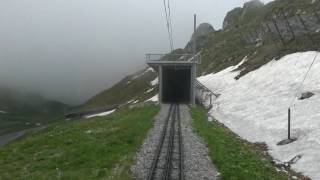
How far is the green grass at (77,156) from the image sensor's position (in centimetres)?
2298

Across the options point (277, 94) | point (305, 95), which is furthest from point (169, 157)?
point (277, 94)

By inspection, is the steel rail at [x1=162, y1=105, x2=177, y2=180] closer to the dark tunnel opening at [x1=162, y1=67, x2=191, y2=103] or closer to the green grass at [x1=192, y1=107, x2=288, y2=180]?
the green grass at [x1=192, y1=107, x2=288, y2=180]

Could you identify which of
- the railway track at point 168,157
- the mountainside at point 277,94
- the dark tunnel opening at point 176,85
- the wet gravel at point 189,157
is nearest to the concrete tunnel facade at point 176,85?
the dark tunnel opening at point 176,85

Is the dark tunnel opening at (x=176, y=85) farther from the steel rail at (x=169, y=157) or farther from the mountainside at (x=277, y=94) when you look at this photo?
the steel rail at (x=169, y=157)

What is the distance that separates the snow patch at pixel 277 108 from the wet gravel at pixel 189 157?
383cm

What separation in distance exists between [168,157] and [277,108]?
15.3 meters

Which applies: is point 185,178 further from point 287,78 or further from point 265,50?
point 265,50

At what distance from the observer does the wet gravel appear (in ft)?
76.2

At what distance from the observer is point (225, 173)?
23312mm

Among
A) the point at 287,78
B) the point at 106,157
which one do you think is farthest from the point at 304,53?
the point at 106,157

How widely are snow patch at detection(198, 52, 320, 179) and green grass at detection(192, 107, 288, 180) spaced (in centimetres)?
110

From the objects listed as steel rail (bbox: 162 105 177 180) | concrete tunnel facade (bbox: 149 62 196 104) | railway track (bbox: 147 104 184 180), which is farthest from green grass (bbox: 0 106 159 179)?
concrete tunnel facade (bbox: 149 62 196 104)

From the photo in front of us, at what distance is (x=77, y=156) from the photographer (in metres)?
26.9

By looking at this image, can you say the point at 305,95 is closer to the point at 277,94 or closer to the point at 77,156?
the point at 277,94
